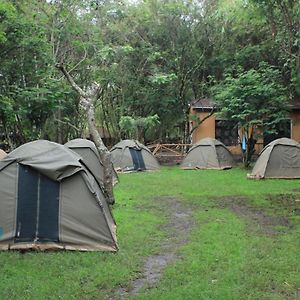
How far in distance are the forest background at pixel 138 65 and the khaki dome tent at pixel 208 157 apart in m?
2.39

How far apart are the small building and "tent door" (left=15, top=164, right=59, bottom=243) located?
17.2 m

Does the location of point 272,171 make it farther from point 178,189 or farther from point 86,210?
point 86,210

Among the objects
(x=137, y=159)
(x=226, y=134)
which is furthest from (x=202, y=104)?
(x=137, y=159)

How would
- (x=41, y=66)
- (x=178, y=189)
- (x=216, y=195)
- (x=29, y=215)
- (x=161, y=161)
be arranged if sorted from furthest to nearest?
1. (x=161, y=161)
2. (x=41, y=66)
3. (x=178, y=189)
4. (x=216, y=195)
5. (x=29, y=215)

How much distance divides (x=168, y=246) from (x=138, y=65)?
17.1 m

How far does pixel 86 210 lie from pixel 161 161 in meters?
16.4

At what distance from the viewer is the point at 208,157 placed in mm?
18906

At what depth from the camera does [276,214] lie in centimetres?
909

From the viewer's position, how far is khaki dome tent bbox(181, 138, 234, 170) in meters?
18.8

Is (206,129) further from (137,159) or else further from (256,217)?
(256,217)

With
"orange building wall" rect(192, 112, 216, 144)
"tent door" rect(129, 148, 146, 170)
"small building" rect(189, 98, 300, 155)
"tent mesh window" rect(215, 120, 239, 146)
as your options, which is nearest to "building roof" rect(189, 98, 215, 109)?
"small building" rect(189, 98, 300, 155)

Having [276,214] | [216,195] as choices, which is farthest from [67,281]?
[216,195]

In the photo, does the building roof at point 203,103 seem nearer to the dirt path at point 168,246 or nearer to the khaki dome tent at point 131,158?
the khaki dome tent at point 131,158

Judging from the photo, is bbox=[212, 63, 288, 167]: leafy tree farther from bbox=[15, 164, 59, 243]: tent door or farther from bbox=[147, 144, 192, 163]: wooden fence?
bbox=[15, 164, 59, 243]: tent door
